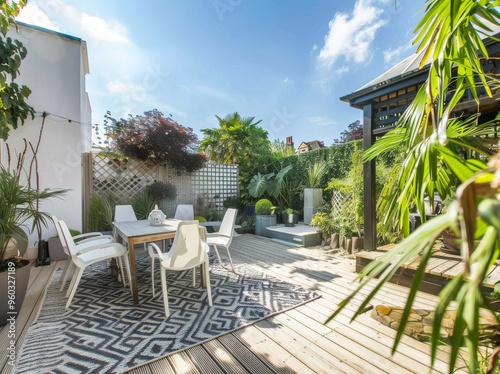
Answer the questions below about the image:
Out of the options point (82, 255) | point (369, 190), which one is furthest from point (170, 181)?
point (369, 190)

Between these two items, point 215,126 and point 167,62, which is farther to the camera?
point 215,126

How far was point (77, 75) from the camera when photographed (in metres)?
4.48

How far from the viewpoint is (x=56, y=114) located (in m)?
4.29

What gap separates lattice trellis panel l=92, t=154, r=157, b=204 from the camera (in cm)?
511

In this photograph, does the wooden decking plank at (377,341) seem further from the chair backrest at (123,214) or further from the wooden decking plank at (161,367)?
the chair backrest at (123,214)

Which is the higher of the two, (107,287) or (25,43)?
(25,43)

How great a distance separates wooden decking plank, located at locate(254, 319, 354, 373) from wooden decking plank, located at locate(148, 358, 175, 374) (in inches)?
29.0

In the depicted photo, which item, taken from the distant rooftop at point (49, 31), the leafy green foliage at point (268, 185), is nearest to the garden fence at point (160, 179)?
the leafy green foliage at point (268, 185)

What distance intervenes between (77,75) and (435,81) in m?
5.76

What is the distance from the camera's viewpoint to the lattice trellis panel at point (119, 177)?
5.11m

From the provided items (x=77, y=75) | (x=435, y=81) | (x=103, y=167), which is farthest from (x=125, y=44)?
(x=435, y=81)

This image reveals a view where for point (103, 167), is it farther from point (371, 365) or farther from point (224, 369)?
point (371, 365)

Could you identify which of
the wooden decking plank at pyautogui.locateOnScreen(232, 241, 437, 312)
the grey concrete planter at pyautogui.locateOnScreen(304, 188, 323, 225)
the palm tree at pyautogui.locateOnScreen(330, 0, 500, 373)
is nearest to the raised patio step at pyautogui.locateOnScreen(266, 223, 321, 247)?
the grey concrete planter at pyautogui.locateOnScreen(304, 188, 323, 225)

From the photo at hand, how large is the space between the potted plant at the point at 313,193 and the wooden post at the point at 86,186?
4.99m
